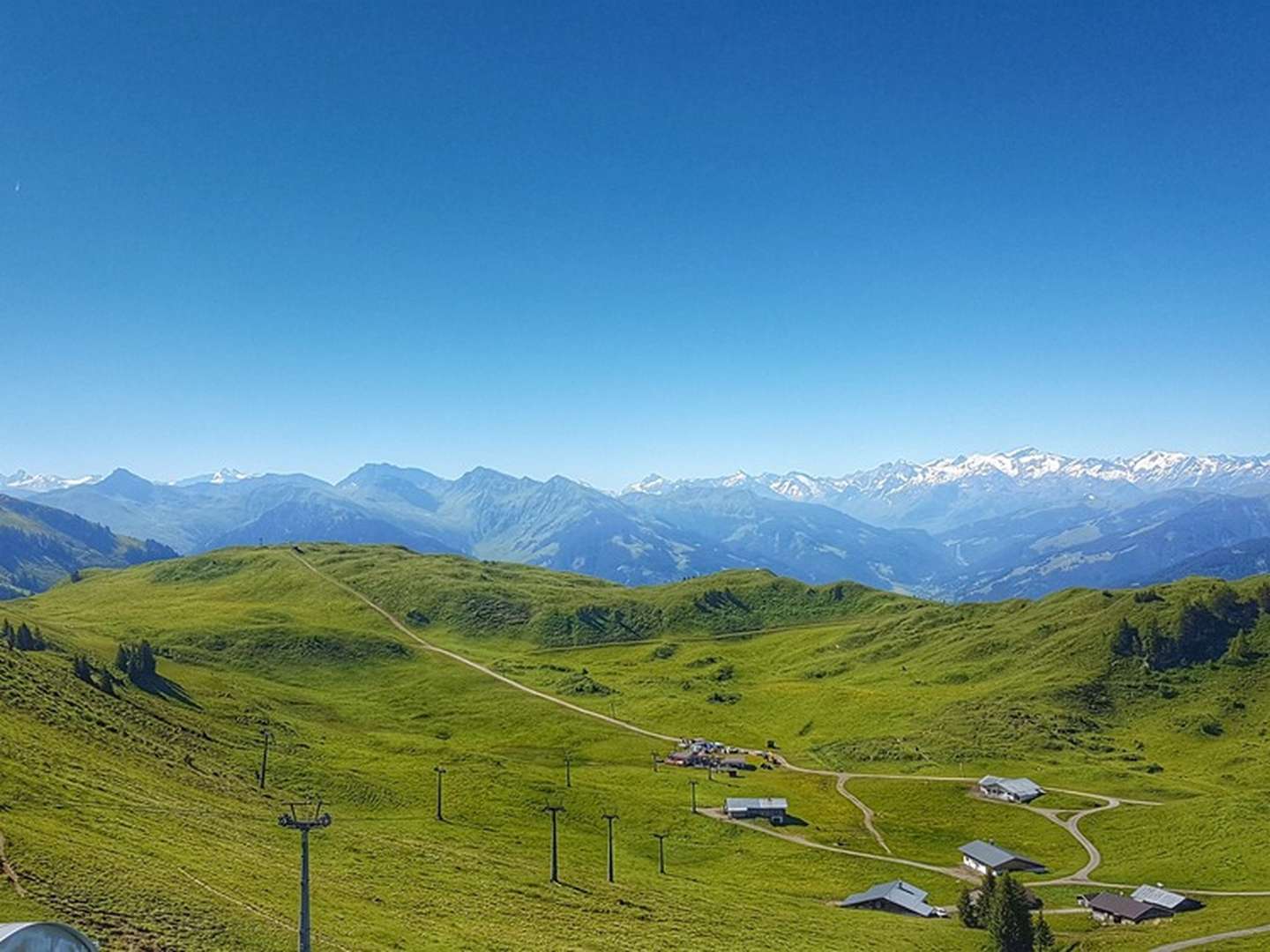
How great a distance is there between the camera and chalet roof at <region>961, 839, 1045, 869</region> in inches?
3947

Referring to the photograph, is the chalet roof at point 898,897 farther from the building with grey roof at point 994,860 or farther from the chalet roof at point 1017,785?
the chalet roof at point 1017,785

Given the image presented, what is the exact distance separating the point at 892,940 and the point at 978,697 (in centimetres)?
12086

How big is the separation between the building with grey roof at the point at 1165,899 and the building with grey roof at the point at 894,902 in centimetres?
2062

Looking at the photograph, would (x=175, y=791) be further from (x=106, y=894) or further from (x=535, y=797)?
(x=535, y=797)

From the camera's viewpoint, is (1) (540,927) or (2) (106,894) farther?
Result: (1) (540,927)

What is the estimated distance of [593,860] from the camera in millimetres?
96562

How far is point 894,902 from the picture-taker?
89.1 meters

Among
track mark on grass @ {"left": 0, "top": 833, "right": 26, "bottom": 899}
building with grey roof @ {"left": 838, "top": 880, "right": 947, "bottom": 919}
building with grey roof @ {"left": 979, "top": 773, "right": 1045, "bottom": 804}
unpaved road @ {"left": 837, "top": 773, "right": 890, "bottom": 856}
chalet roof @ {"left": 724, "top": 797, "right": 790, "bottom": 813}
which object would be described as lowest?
unpaved road @ {"left": 837, "top": 773, "right": 890, "bottom": 856}

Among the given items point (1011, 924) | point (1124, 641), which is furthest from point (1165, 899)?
point (1124, 641)

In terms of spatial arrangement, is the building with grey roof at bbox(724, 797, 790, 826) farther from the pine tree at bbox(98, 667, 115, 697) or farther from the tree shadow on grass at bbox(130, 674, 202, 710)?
the pine tree at bbox(98, 667, 115, 697)

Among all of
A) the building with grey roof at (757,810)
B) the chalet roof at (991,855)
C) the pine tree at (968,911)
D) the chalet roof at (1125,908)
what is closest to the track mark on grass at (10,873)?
the pine tree at (968,911)

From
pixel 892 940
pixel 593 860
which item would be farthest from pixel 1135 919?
pixel 593 860

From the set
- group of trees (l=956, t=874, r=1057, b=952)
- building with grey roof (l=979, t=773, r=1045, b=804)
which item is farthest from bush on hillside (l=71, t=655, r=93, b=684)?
building with grey roof (l=979, t=773, r=1045, b=804)

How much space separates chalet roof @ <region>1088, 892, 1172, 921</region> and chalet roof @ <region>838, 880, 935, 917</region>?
17086mm
